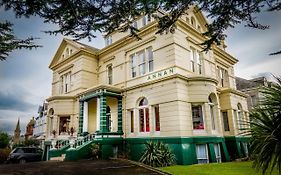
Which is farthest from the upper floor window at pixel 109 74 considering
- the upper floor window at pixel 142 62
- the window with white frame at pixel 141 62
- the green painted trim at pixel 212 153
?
the green painted trim at pixel 212 153

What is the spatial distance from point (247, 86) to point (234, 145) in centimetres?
2006

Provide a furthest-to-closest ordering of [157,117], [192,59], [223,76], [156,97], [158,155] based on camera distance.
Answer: [223,76] → [192,59] → [157,117] → [156,97] → [158,155]

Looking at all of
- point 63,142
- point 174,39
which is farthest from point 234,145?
point 63,142

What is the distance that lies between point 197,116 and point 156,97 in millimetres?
3074

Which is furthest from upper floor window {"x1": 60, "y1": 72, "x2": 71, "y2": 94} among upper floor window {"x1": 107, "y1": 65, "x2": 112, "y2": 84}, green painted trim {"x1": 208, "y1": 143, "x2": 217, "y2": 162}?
green painted trim {"x1": 208, "y1": 143, "x2": 217, "y2": 162}

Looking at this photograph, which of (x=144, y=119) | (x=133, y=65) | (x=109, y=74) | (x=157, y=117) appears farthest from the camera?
(x=109, y=74)

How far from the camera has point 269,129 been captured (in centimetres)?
613

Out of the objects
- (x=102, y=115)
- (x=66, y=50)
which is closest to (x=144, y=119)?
(x=102, y=115)

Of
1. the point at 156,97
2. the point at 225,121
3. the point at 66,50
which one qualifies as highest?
the point at 66,50

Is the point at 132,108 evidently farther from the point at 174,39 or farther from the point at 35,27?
the point at 35,27

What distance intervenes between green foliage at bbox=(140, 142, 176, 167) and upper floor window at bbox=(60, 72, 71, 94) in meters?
12.9

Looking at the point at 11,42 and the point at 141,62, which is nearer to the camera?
the point at 11,42

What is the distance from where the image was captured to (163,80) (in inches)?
589

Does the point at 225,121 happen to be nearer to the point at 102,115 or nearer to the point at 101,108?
the point at 102,115
